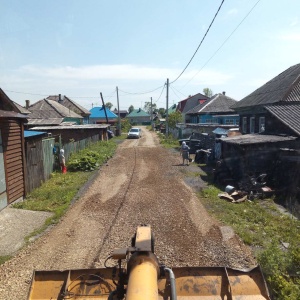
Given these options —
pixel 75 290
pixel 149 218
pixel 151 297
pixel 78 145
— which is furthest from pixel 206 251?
pixel 78 145

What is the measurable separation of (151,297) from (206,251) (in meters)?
4.66

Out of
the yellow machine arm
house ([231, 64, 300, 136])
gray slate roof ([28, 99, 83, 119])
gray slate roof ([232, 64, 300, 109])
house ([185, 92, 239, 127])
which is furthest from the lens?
house ([185, 92, 239, 127])

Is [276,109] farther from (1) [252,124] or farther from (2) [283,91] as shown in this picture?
(1) [252,124]

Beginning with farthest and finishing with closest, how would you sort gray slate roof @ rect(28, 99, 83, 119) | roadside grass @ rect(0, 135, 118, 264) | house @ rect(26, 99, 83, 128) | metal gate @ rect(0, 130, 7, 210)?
1. gray slate roof @ rect(28, 99, 83, 119)
2. house @ rect(26, 99, 83, 128)
3. metal gate @ rect(0, 130, 7, 210)
4. roadside grass @ rect(0, 135, 118, 264)

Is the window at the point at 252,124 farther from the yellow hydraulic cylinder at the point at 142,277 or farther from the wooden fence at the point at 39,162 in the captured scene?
the yellow hydraulic cylinder at the point at 142,277

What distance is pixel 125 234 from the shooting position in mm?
7797

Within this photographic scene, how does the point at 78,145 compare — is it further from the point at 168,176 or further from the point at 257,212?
the point at 257,212

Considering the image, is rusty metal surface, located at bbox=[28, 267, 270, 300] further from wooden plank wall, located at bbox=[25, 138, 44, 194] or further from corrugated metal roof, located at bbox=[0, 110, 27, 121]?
wooden plank wall, located at bbox=[25, 138, 44, 194]

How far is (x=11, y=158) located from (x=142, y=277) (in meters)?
9.32

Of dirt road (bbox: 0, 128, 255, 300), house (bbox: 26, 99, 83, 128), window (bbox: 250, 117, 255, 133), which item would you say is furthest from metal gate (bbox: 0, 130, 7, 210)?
house (bbox: 26, 99, 83, 128)

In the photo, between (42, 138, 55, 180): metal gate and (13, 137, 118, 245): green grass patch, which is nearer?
(13, 137, 118, 245): green grass patch

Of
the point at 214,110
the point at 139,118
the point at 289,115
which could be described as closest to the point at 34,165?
the point at 289,115

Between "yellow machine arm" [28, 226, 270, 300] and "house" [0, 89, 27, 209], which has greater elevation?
"house" [0, 89, 27, 209]

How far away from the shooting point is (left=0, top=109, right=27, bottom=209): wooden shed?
32.7ft
